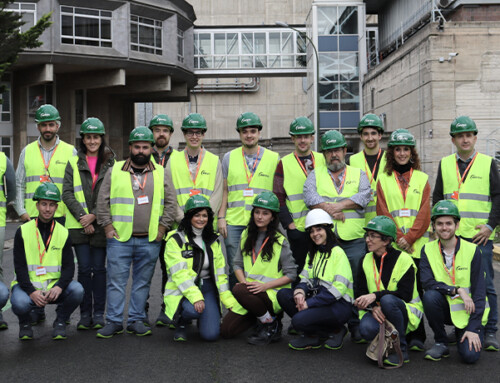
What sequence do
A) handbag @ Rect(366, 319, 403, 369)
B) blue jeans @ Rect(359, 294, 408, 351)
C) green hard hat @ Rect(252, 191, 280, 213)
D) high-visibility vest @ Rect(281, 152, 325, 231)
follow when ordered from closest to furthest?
handbag @ Rect(366, 319, 403, 369)
blue jeans @ Rect(359, 294, 408, 351)
green hard hat @ Rect(252, 191, 280, 213)
high-visibility vest @ Rect(281, 152, 325, 231)

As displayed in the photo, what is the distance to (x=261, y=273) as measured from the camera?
21.1ft

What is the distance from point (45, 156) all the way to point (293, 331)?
3.47 meters

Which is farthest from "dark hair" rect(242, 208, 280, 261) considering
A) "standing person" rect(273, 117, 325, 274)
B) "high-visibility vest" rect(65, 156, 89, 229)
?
"high-visibility vest" rect(65, 156, 89, 229)

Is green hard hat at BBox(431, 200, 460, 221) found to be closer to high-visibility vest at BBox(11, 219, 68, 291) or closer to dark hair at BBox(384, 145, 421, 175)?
dark hair at BBox(384, 145, 421, 175)

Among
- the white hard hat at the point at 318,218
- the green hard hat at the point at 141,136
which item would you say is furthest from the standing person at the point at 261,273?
the green hard hat at the point at 141,136

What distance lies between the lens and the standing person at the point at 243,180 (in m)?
7.02

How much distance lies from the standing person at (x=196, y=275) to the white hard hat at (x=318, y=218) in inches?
44.3

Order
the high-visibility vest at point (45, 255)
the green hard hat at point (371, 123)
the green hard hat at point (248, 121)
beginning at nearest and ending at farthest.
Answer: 1. the high-visibility vest at point (45, 255)
2. the green hard hat at point (371, 123)
3. the green hard hat at point (248, 121)

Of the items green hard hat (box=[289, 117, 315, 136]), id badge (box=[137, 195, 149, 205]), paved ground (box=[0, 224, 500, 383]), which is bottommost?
paved ground (box=[0, 224, 500, 383])

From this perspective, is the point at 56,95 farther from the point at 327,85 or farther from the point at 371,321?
the point at 371,321

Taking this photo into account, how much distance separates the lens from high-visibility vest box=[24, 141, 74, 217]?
700 cm

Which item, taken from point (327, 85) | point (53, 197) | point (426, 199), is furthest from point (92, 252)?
point (327, 85)

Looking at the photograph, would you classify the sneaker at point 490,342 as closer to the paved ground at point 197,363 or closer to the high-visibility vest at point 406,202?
the paved ground at point 197,363

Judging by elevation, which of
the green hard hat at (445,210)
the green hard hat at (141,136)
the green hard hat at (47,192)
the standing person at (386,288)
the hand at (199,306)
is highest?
the green hard hat at (141,136)
